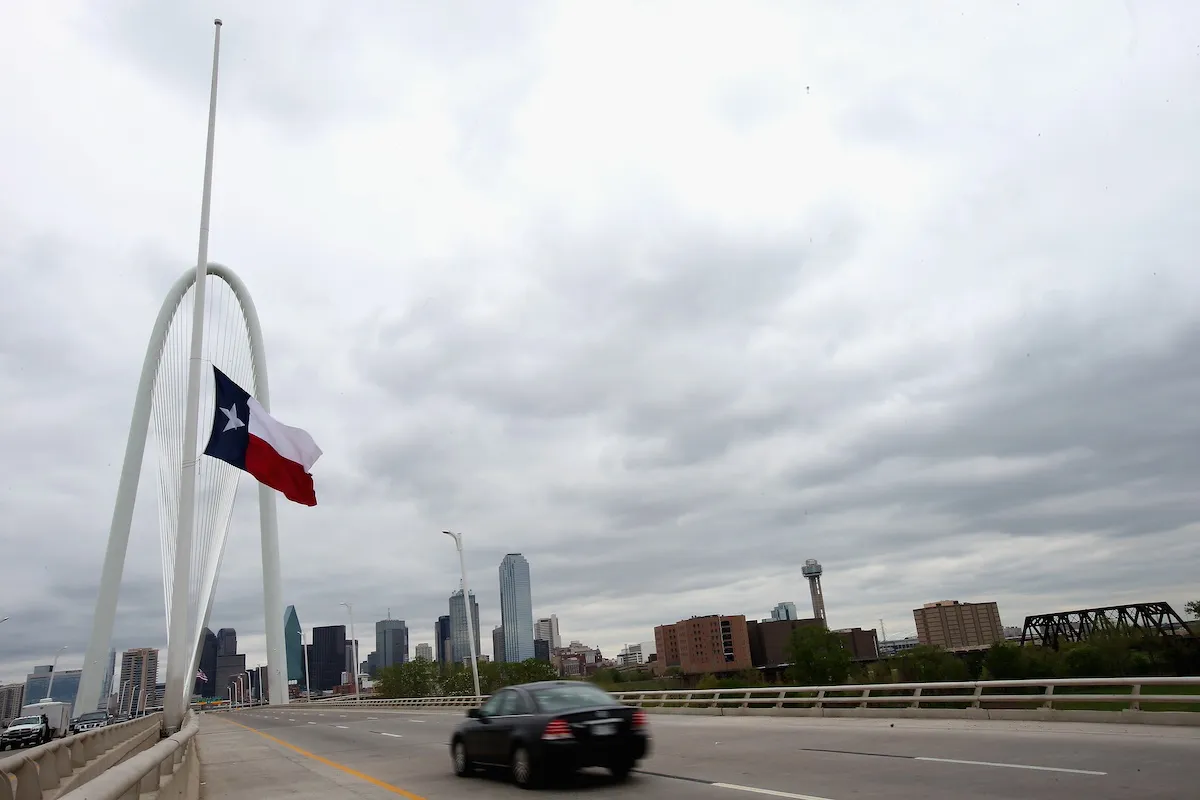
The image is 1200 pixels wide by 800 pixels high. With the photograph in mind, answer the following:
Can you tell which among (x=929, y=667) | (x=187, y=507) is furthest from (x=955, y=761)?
(x=929, y=667)

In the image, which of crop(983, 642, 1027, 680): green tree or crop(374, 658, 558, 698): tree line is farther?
crop(374, 658, 558, 698): tree line

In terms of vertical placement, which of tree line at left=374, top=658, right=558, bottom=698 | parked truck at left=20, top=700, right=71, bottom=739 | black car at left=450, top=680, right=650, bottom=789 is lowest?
tree line at left=374, top=658, right=558, bottom=698

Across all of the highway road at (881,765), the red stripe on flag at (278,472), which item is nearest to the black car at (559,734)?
the highway road at (881,765)

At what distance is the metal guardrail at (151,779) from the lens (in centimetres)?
506

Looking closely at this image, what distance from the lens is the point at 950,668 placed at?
102 metres

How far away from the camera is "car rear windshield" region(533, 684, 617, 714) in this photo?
473 inches

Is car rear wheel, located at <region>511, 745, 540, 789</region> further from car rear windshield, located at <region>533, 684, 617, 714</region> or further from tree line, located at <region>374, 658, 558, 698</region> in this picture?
tree line, located at <region>374, 658, 558, 698</region>

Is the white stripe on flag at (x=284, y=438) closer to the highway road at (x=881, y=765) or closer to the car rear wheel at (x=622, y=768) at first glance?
the highway road at (x=881, y=765)

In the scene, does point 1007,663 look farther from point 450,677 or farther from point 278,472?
point 278,472

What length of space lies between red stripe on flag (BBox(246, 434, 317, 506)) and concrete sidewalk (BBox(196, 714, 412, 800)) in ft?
21.9

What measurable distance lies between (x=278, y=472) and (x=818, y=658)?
109159mm

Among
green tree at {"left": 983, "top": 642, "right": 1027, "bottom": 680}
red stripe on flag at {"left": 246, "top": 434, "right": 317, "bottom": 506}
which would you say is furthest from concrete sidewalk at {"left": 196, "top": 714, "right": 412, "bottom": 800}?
green tree at {"left": 983, "top": 642, "right": 1027, "bottom": 680}

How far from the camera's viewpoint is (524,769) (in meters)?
11.9

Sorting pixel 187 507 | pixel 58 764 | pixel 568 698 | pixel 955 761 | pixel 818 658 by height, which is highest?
pixel 187 507
